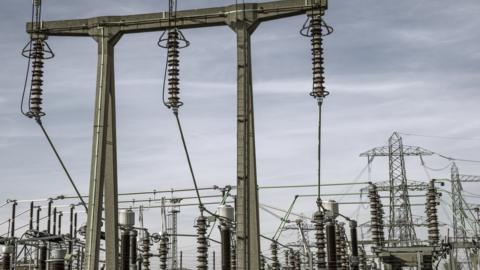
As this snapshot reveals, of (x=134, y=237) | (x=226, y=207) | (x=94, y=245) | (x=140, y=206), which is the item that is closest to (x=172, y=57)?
(x=94, y=245)

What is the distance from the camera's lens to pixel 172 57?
58.2 ft

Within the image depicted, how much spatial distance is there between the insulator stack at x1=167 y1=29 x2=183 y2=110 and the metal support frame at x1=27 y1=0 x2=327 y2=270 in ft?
1.54

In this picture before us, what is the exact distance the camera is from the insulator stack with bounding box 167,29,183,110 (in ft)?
56.8

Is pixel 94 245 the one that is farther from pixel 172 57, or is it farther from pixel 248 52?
pixel 248 52

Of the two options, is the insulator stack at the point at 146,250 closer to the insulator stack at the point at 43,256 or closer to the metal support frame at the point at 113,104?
the insulator stack at the point at 43,256

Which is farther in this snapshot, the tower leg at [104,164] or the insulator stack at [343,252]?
the insulator stack at [343,252]

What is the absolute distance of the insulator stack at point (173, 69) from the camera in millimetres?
17312

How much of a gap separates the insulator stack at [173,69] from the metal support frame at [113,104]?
0.47 m

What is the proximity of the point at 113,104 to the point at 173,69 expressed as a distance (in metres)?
2.36

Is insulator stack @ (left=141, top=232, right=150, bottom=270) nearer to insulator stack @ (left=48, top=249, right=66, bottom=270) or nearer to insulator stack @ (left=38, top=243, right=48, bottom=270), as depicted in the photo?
insulator stack @ (left=38, top=243, right=48, bottom=270)

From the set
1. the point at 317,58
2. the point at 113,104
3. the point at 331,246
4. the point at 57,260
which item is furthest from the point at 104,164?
the point at 331,246

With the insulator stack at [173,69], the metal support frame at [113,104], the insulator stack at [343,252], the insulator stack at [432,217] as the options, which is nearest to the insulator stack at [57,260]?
the metal support frame at [113,104]

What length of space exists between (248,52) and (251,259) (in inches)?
223

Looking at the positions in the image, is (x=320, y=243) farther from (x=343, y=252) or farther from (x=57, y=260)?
(x=343, y=252)
